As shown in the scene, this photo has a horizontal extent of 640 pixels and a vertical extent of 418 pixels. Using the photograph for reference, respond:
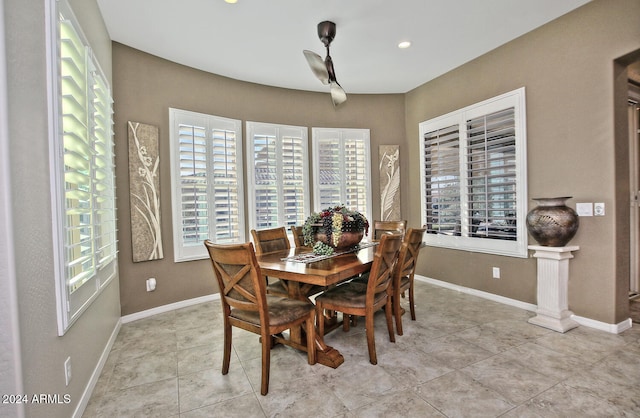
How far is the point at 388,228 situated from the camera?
3.92m

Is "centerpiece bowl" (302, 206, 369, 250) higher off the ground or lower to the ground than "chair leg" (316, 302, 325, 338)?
higher

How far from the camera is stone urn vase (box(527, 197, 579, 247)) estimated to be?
108 inches

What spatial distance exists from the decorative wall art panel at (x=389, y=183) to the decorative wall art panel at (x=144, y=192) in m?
3.28

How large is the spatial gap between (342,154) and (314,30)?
2.03 meters

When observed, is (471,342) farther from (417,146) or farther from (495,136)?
(417,146)

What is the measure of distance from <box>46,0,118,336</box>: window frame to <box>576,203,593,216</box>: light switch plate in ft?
13.5

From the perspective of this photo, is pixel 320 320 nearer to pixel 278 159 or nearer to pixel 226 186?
pixel 226 186

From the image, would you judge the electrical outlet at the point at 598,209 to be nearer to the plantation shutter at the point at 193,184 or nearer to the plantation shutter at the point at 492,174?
the plantation shutter at the point at 492,174

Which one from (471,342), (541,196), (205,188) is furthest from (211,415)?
(541,196)

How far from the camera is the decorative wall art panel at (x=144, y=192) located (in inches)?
128

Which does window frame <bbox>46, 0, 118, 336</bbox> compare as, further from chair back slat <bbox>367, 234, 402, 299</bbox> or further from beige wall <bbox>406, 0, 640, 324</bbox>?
beige wall <bbox>406, 0, 640, 324</bbox>

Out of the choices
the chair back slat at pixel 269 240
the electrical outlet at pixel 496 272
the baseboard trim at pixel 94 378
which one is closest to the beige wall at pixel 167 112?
the baseboard trim at pixel 94 378

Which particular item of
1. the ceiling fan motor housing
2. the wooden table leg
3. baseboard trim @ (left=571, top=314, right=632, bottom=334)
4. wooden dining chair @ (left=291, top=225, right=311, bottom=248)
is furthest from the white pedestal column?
the ceiling fan motor housing

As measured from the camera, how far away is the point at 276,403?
1.84 metres
